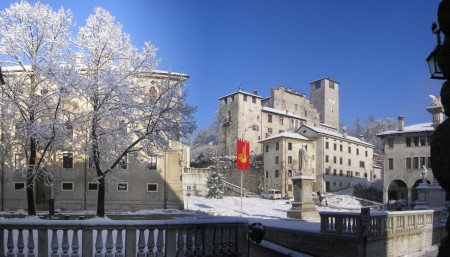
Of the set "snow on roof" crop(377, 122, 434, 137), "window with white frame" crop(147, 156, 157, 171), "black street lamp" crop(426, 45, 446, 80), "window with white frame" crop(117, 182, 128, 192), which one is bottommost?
"window with white frame" crop(117, 182, 128, 192)

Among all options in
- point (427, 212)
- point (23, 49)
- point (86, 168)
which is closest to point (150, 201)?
point (86, 168)

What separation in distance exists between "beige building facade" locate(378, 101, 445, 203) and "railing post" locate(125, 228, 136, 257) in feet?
164

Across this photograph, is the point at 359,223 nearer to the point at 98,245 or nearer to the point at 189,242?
the point at 189,242

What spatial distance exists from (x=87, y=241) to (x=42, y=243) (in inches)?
28.3

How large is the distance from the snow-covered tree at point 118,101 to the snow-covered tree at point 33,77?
4.35 ft

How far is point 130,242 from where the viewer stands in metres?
6.49

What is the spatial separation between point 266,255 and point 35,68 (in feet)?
66.3

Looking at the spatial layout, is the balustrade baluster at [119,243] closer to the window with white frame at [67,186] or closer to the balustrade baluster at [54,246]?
the balustrade baluster at [54,246]

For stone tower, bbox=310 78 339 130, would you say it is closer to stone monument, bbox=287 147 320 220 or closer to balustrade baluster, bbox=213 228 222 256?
stone monument, bbox=287 147 320 220

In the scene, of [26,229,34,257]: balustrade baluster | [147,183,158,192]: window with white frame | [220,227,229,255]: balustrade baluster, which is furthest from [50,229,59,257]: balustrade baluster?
[147,183,158,192]: window with white frame

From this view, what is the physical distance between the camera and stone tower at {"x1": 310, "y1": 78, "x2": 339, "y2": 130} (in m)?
102

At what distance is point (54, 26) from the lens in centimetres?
2656

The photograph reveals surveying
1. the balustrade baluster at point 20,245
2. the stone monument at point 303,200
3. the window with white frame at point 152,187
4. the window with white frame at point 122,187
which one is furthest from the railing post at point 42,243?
the window with white frame at point 152,187

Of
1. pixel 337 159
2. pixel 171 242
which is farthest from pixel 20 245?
pixel 337 159
